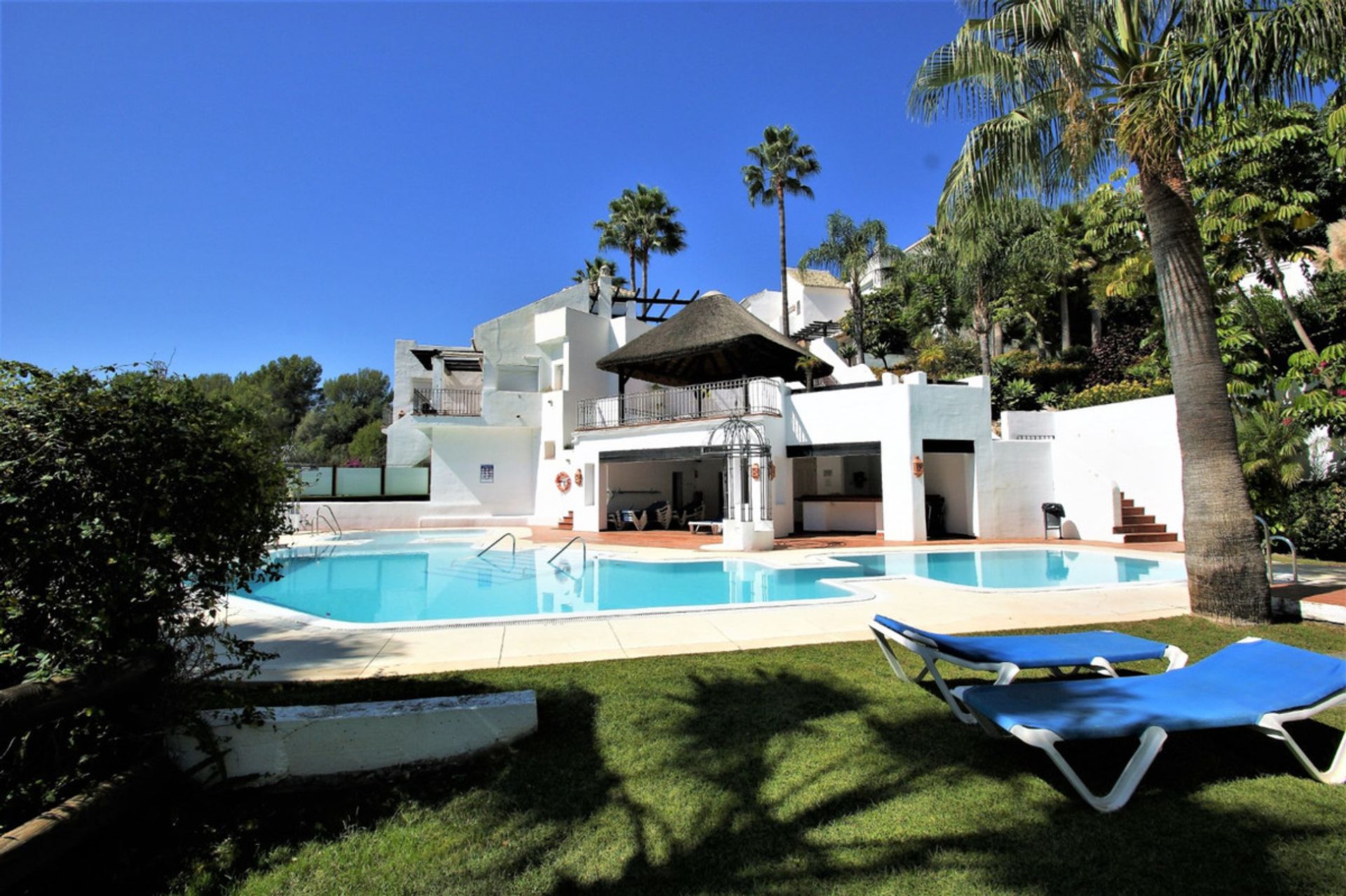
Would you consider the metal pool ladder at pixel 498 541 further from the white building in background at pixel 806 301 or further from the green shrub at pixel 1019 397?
the white building in background at pixel 806 301

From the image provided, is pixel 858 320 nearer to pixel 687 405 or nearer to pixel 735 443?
pixel 687 405

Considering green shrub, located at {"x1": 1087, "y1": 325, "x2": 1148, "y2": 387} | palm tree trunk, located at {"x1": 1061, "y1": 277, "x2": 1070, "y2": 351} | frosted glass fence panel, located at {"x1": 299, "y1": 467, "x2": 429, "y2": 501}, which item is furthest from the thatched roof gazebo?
palm tree trunk, located at {"x1": 1061, "y1": 277, "x2": 1070, "y2": 351}

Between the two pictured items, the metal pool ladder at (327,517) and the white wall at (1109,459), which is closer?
the white wall at (1109,459)

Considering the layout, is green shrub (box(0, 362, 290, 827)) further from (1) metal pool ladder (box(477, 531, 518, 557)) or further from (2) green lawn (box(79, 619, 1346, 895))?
(1) metal pool ladder (box(477, 531, 518, 557))

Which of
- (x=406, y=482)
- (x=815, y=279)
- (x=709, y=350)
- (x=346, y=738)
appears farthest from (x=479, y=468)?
(x=815, y=279)

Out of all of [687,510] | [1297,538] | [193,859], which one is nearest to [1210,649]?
[193,859]

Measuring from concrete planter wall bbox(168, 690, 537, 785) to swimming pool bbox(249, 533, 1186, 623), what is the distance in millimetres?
4000

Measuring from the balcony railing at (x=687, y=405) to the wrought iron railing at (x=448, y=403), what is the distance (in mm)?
5991

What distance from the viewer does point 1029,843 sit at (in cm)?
274

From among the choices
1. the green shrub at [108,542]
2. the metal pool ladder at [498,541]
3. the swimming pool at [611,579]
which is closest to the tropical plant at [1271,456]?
the swimming pool at [611,579]

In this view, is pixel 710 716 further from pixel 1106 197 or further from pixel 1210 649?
pixel 1106 197

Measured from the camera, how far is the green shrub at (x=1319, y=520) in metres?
12.3

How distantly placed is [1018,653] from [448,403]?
24.6 metres

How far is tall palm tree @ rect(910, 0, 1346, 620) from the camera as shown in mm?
6176
